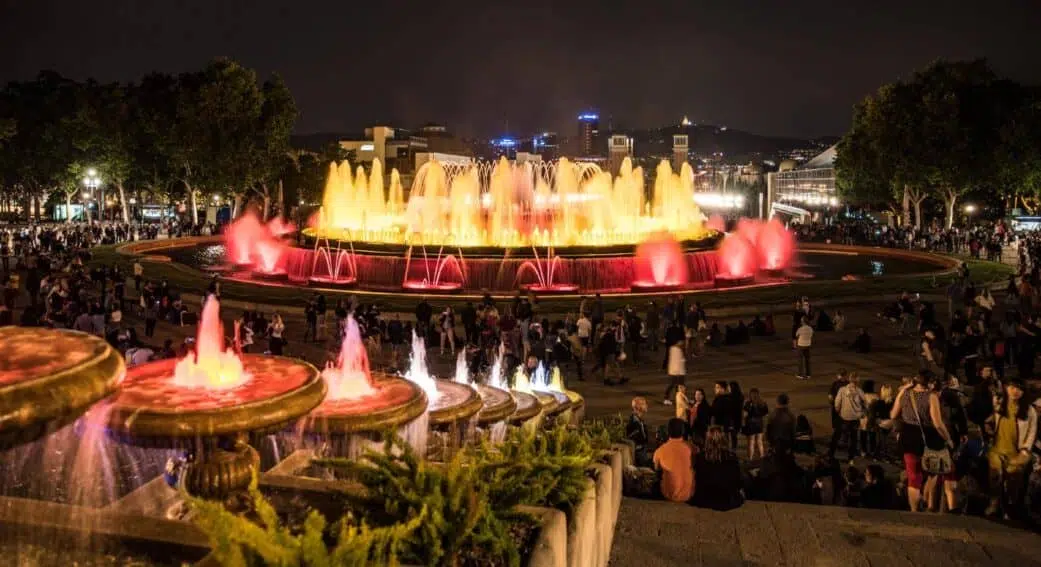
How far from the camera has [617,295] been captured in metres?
28.0

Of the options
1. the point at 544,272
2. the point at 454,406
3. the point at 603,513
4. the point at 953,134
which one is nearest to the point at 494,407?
the point at 454,406

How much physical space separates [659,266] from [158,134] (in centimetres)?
4306

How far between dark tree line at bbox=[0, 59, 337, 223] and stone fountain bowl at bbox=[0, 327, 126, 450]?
189 feet

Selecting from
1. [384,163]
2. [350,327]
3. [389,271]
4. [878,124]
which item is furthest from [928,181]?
[384,163]

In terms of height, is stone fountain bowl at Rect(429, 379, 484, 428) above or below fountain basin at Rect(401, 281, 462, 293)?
above

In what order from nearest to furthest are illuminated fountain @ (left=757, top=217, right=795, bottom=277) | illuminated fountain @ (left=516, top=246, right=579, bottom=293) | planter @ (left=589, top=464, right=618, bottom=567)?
planter @ (left=589, top=464, right=618, bottom=567) → illuminated fountain @ (left=516, top=246, right=579, bottom=293) → illuminated fountain @ (left=757, top=217, right=795, bottom=277)

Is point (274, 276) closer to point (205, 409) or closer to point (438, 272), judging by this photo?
point (438, 272)

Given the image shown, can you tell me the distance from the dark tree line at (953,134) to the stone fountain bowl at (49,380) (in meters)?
58.7

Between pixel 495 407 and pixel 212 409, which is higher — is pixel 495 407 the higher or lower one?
the lower one

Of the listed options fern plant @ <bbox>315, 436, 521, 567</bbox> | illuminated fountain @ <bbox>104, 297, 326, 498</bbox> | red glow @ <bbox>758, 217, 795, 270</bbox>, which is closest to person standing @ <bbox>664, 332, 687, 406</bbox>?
illuminated fountain @ <bbox>104, 297, 326, 498</bbox>

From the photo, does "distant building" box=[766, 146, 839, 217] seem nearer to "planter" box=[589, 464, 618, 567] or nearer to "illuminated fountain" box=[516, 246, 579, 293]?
"illuminated fountain" box=[516, 246, 579, 293]

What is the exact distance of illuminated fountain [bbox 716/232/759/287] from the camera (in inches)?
1235

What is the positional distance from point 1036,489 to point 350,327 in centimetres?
1150

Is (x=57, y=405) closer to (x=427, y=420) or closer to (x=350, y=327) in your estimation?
(x=427, y=420)
